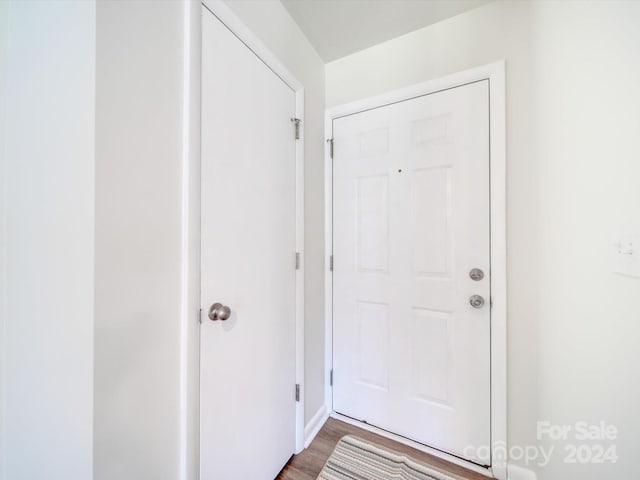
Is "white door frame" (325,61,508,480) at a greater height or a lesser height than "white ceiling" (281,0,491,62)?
lesser

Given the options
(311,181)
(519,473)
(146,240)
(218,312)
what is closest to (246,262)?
(218,312)

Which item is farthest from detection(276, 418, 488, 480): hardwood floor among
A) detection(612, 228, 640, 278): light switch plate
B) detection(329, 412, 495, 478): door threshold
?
detection(612, 228, 640, 278): light switch plate

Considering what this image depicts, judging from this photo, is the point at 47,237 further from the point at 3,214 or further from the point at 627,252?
the point at 627,252

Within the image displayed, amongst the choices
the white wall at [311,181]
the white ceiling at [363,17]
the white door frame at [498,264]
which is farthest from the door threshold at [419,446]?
the white ceiling at [363,17]

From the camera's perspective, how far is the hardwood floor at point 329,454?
126 centimetres

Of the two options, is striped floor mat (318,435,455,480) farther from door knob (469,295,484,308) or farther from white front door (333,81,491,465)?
door knob (469,295,484,308)

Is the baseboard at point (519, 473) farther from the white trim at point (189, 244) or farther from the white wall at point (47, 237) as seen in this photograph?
the white wall at point (47, 237)

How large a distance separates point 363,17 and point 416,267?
149 cm

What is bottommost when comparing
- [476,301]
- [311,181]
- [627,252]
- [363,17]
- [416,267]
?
[476,301]

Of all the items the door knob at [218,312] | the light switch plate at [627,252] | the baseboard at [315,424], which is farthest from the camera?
the baseboard at [315,424]

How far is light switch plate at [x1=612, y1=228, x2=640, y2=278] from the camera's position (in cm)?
69

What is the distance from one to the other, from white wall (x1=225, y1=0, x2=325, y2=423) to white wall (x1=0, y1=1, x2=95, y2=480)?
35.5 inches

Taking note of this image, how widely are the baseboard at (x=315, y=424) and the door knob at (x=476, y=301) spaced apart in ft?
3.96

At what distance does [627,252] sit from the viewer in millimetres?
714
